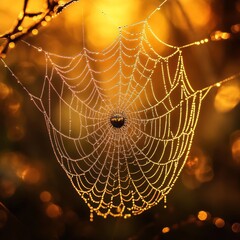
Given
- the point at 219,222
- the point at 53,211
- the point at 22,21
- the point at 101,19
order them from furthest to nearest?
the point at 53,211, the point at 219,222, the point at 101,19, the point at 22,21

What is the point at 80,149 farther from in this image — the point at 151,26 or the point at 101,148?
the point at 151,26

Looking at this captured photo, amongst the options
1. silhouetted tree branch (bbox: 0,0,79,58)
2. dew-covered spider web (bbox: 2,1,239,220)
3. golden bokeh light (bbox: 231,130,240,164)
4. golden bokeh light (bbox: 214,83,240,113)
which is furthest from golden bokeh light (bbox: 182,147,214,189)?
silhouetted tree branch (bbox: 0,0,79,58)

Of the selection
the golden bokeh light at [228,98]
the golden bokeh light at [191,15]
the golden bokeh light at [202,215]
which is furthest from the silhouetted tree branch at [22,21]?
the golden bokeh light at [202,215]

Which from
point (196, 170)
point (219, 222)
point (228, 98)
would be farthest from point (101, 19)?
point (219, 222)

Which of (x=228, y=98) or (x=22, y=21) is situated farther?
(x=228, y=98)

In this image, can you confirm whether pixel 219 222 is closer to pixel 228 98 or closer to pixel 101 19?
pixel 228 98

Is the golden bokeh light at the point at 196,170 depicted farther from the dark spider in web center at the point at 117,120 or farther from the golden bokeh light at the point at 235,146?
the dark spider in web center at the point at 117,120

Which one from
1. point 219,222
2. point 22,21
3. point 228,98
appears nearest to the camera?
point 22,21
